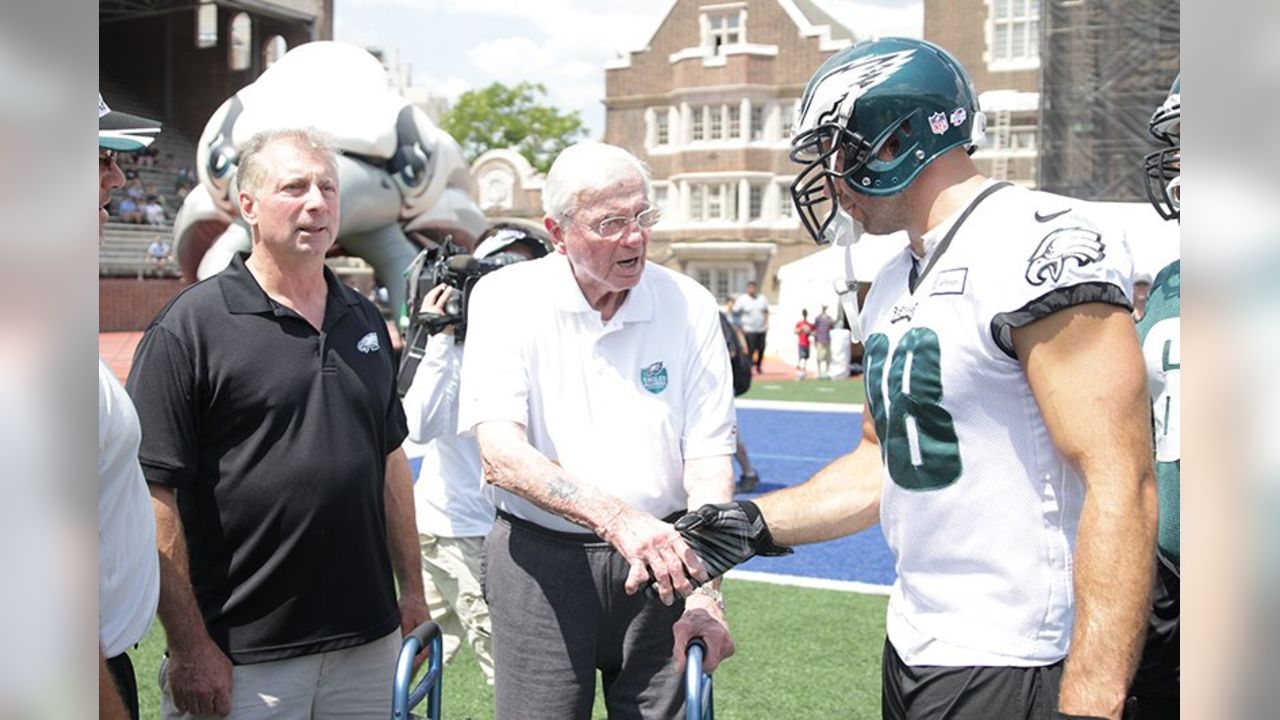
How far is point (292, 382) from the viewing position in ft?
10.2

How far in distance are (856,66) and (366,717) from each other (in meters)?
2.13

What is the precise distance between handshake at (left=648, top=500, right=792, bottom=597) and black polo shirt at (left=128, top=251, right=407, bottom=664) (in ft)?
3.09

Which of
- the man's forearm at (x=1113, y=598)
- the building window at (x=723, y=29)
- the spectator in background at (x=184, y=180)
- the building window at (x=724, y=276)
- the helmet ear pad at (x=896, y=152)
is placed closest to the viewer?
the man's forearm at (x=1113, y=598)

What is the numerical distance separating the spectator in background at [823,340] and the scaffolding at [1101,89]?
17.7 feet

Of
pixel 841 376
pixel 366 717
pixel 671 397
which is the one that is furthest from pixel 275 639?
pixel 841 376

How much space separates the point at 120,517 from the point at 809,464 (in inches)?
439

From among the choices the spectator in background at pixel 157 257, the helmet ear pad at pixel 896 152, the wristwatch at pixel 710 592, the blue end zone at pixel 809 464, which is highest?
the spectator in background at pixel 157 257

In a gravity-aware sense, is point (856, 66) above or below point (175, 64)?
below

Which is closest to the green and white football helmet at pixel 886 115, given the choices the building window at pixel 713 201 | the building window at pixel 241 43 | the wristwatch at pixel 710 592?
the wristwatch at pixel 710 592

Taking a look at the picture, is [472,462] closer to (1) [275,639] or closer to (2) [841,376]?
(1) [275,639]

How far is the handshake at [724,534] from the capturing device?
106 inches

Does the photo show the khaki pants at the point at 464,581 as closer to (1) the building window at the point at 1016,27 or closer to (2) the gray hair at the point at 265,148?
(2) the gray hair at the point at 265,148
